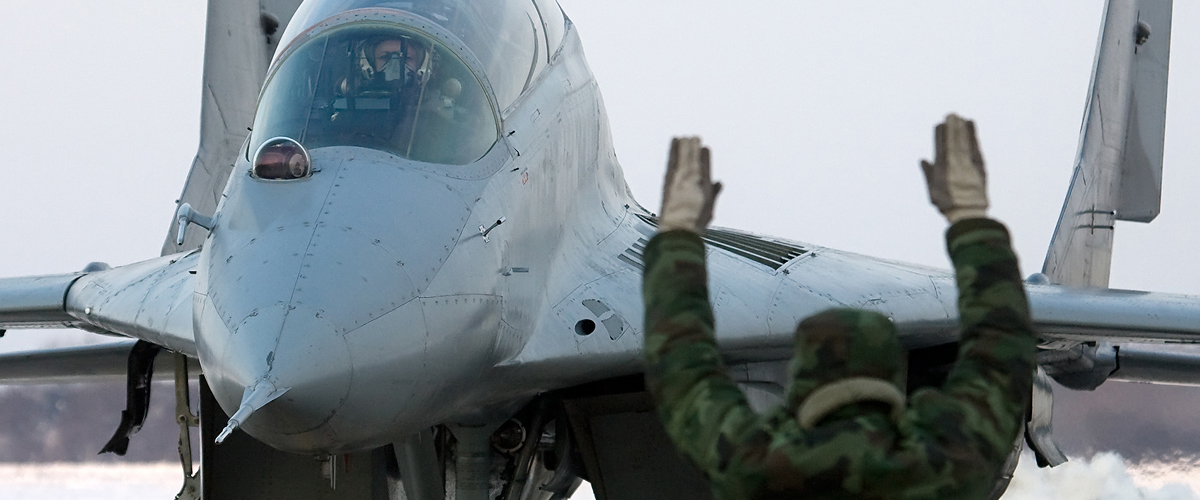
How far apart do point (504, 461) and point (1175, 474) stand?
10641 mm

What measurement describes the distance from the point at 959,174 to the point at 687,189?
0.48 meters

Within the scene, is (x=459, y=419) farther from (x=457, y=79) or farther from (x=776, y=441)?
(x=776, y=441)

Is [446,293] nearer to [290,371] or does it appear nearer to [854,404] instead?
[290,371]

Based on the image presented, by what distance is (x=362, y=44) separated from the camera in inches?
224

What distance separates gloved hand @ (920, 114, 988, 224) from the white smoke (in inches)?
464

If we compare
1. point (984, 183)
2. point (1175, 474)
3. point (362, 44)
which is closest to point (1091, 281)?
point (1175, 474)

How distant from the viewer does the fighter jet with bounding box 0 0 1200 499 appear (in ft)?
14.8

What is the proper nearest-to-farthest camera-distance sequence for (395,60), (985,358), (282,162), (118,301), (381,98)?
(985,358), (282,162), (381,98), (395,60), (118,301)

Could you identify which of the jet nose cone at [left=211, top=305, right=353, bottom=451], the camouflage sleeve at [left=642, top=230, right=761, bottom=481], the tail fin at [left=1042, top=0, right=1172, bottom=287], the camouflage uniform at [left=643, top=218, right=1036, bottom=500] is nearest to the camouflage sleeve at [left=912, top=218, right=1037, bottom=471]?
the camouflage uniform at [left=643, top=218, right=1036, bottom=500]

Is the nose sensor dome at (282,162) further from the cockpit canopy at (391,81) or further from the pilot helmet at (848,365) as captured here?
the pilot helmet at (848,365)

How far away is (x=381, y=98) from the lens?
5535mm

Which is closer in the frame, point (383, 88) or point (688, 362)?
point (688, 362)

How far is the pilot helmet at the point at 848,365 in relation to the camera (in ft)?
6.61

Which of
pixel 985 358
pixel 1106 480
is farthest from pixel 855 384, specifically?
pixel 1106 480
